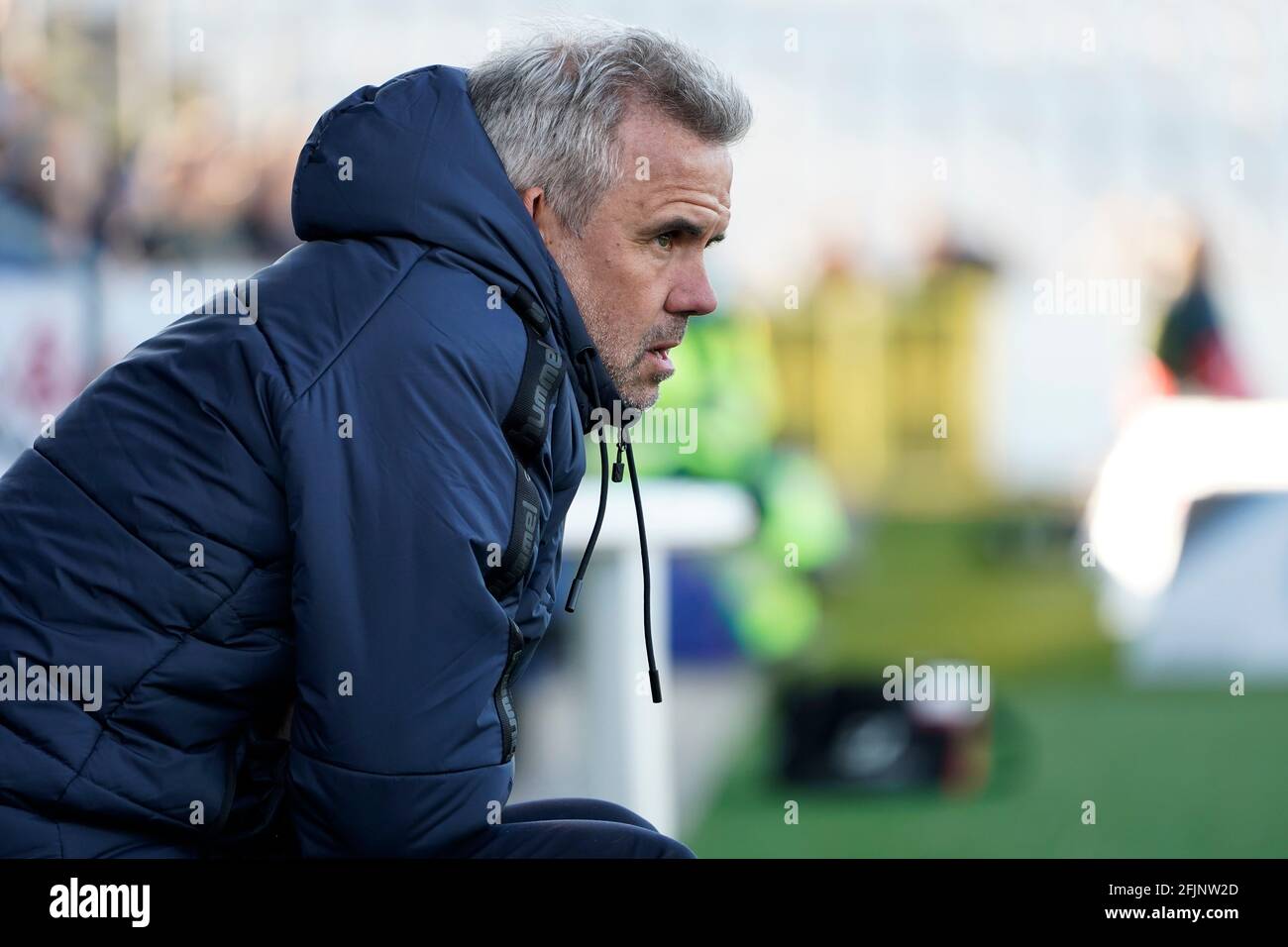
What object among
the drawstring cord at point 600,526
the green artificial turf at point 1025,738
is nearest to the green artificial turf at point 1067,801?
the green artificial turf at point 1025,738

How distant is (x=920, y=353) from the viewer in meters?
7.75

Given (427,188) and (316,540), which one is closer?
(316,540)

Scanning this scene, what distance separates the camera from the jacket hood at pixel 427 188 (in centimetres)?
135

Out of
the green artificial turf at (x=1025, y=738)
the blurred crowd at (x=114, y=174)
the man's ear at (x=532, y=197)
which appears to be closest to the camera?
the man's ear at (x=532, y=197)

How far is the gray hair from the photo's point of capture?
1444 mm

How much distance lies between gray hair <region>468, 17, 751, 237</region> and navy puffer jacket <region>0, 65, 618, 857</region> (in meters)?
0.07

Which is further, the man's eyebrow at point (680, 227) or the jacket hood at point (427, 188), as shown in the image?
the man's eyebrow at point (680, 227)

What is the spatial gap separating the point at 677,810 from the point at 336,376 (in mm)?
3788

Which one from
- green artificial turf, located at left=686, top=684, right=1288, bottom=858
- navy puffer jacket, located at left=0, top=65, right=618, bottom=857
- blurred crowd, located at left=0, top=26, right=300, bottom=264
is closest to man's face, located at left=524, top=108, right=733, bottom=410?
navy puffer jacket, located at left=0, top=65, right=618, bottom=857

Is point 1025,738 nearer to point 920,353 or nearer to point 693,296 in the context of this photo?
point 920,353

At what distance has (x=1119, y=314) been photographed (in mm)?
8047

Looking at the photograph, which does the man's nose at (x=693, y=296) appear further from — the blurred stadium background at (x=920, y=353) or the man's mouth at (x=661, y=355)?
the blurred stadium background at (x=920, y=353)

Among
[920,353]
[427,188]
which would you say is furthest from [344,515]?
[920,353]

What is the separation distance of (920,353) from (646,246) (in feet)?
21.0
